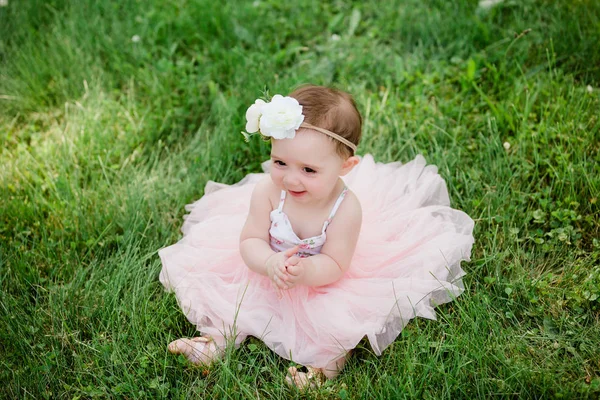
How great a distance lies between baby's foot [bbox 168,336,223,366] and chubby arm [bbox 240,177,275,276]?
1.13ft

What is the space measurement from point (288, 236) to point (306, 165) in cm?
37

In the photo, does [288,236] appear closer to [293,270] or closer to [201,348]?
[293,270]

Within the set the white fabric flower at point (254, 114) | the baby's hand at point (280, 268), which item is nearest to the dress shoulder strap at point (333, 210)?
the baby's hand at point (280, 268)

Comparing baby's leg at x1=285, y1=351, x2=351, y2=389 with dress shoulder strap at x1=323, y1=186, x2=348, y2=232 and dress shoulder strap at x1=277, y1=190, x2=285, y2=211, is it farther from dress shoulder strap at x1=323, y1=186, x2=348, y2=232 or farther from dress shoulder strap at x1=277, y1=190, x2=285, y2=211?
dress shoulder strap at x1=277, y1=190, x2=285, y2=211

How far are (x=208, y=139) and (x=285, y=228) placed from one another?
107 cm

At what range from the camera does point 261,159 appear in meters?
3.23

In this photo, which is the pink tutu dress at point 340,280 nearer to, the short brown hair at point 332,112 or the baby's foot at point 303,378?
the baby's foot at point 303,378

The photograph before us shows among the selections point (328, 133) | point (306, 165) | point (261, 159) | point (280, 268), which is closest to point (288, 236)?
point (280, 268)

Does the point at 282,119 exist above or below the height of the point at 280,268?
above

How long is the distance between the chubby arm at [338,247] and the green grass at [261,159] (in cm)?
34

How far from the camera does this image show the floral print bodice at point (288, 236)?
2.38 m

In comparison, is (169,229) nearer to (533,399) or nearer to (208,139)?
(208,139)

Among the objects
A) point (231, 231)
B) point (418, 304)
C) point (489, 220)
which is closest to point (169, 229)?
point (231, 231)

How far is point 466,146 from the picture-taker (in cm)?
312
